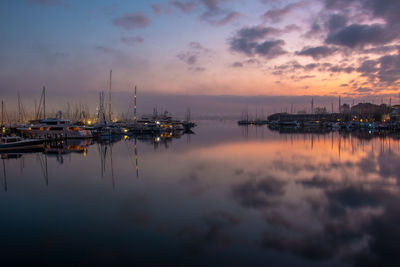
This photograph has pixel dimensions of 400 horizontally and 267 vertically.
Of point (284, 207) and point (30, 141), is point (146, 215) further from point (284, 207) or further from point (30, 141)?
point (30, 141)

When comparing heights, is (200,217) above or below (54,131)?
below

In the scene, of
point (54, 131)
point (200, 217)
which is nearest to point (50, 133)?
point (54, 131)

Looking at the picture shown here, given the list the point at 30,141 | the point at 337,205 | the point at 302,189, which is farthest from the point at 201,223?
the point at 30,141

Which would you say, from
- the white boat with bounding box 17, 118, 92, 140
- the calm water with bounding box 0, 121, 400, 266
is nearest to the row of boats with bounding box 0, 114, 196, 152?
the white boat with bounding box 17, 118, 92, 140

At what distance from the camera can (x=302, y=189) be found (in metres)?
13.5

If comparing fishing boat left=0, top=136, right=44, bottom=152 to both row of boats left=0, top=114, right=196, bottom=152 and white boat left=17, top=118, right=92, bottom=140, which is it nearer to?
row of boats left=0, top=114, right=196, bottom=152

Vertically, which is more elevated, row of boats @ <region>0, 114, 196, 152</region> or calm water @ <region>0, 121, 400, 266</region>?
row of boats @ <region>0, 114, 196, 152</region>

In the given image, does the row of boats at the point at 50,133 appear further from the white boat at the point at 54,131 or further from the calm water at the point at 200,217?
the calm water at the point at 200,217

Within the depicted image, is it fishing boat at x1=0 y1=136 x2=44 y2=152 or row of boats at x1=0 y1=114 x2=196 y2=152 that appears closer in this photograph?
fishing boat at x1=0 y1=136 x2=44 y2=152

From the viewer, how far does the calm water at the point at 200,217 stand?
6.94 m

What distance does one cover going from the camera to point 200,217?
962 centimetres

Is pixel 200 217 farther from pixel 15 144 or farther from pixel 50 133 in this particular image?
pixel 50 133

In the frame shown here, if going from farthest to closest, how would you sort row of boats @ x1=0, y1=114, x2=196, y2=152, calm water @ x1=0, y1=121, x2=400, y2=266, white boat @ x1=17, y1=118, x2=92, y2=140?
1. white boat @ x1=17, y1=118, x2=92, y2=140
2. row of boats @ x1=0, y1=114, x2=196, y2=152
3. calm water @ x1=0, y1=121, x2=400, y2=266

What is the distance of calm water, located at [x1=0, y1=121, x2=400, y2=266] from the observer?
6.94 meters
